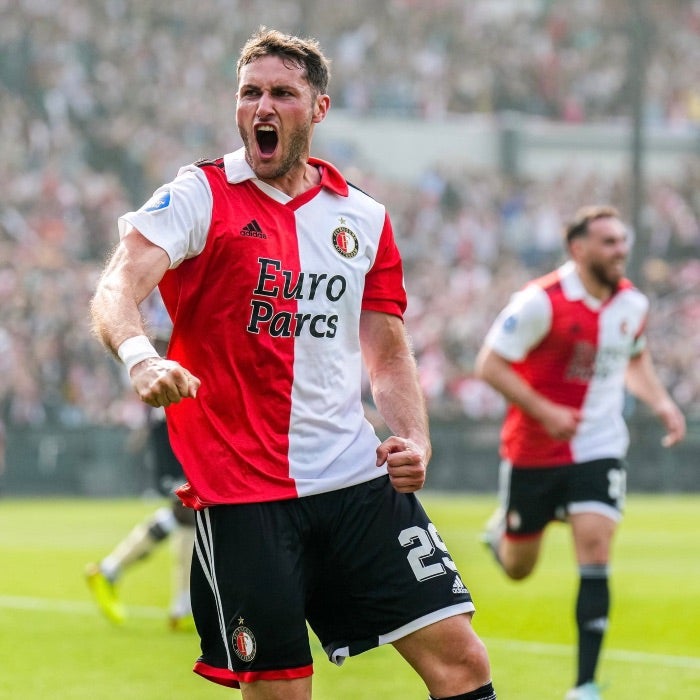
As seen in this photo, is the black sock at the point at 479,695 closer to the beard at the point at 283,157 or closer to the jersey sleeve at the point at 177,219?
the jersey sleeve at the point at 177,219

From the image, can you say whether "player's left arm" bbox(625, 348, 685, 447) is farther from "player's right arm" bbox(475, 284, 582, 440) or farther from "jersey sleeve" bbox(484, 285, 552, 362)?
"jersey sleeve" bbox(484, 285, 552, 362)

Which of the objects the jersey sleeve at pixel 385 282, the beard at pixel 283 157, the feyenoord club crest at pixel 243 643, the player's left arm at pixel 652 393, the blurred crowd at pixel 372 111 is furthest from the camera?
the blurred crowd at pixel 372 111

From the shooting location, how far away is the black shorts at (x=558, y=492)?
8312 millimetres

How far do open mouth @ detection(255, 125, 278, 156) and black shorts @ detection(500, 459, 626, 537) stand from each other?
397 cm

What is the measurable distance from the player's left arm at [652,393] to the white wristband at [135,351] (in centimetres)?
545

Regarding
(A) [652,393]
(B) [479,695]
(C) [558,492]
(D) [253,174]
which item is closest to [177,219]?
(D) [253,174]

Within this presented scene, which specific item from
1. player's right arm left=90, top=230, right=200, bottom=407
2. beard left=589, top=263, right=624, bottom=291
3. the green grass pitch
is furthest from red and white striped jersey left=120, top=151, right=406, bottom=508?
beard left=589, top=263, right=624, bottom=291

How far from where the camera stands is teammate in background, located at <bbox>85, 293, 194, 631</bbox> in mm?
9930

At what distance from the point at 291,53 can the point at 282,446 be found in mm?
1175

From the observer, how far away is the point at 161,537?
10.6 meters

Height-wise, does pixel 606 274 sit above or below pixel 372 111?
below

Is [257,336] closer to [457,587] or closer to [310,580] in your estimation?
[310,580]

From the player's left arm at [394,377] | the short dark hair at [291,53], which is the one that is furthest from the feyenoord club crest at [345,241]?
the short dark hair at [291,53]

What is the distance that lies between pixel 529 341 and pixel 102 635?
343cm
